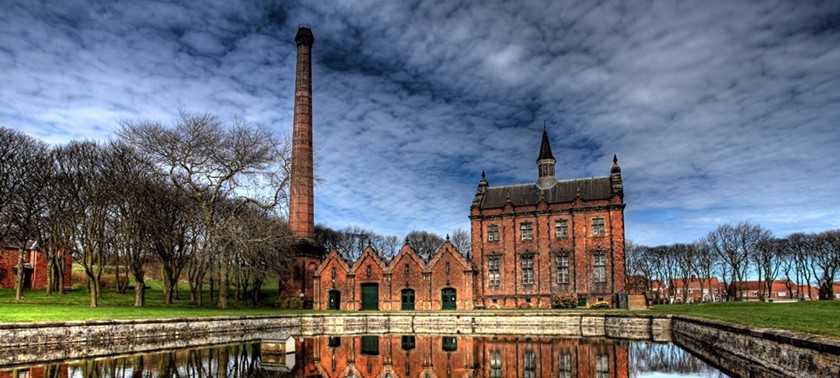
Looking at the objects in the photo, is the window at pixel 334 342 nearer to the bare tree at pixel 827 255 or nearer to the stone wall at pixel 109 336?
the stone wall at pixel 109 336

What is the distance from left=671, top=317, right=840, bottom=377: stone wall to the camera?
1294 cm

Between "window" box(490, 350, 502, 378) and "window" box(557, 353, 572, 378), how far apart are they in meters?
1.79

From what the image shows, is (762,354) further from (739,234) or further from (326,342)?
(739,234)

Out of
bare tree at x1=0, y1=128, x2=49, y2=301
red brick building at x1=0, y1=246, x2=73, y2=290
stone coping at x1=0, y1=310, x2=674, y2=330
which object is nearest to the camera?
stone coping at x1=0, y1=310, x2=674, y2=330

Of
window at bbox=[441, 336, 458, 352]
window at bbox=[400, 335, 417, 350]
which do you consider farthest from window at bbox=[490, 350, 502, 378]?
window at bbox=[400, 335, 417, 350]

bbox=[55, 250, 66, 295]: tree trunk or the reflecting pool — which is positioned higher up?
bbox=[55, 250, 66, 295]: tree trunk

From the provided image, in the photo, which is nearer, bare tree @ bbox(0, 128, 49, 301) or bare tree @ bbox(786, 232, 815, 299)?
bare tree @ bbox(0, 128, 49, 301)

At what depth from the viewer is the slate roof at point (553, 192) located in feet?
146

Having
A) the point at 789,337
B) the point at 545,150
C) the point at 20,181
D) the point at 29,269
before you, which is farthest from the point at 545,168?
the point at 29,269

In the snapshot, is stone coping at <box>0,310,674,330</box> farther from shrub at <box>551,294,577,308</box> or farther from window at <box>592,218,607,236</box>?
window at <box>592,218,607,236</box>

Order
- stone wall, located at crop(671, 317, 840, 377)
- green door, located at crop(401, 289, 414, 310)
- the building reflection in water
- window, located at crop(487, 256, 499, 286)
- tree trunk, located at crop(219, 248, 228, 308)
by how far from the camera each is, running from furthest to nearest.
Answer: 1. green door, located at crop(401, 289, 414, 310)
2. window, located at crop(487, 256, 499, 286)
3. tree trunk, located at crop(219, 248, 228, 308)
4. the building reflection in water
5. stone wall, located at crop(671, 317, 840, 377)

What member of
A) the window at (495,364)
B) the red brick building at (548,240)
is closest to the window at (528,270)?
the red brick building at (548,240)

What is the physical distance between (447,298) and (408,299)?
3.27 metres

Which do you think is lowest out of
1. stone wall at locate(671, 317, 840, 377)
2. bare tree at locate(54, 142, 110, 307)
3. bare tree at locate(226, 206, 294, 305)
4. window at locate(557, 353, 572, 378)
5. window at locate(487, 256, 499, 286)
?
window at locate(557, 353, 572, 378)
